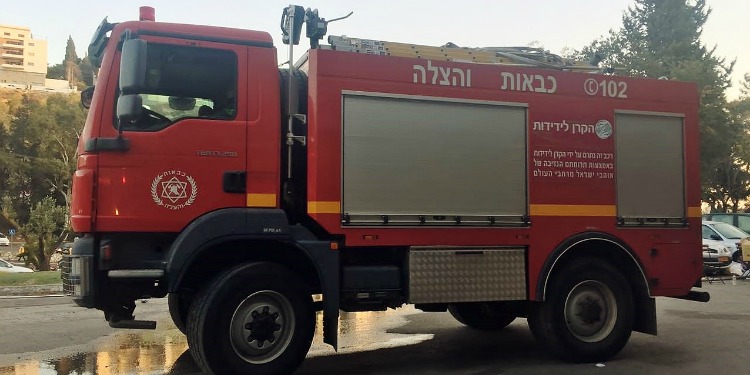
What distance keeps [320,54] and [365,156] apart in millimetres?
1017

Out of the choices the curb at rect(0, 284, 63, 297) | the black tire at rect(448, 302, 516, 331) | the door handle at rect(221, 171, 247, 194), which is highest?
the door handle at rect(221, 171, 247, 194)

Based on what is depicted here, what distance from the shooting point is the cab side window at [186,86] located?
17.6ft

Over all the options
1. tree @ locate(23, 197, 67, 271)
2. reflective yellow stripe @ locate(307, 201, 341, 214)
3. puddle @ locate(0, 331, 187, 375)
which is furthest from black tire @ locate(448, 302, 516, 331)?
tree @ locate(23, 197, 67, 271)

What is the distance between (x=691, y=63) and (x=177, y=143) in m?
35.3

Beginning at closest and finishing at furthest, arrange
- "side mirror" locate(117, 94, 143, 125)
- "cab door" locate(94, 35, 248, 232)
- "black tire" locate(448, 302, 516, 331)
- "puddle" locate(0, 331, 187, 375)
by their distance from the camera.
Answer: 1. "side mirror" locate(117, 94, 143, 125)
2. "cab door" locate(94, 35, 248, 232)
3. "puddle" locate(0, 331, 187, 375)
4. "black tire" locate(448, 302, 516, 331)

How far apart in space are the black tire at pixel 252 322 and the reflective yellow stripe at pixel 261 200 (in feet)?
1.74

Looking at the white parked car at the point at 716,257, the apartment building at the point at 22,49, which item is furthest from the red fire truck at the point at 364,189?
the apartment building at the point at 22,49

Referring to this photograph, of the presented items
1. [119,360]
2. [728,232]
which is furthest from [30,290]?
Answer: [728,232]

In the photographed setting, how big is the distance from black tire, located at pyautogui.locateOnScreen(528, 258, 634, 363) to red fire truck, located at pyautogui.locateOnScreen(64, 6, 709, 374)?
0.07 ft

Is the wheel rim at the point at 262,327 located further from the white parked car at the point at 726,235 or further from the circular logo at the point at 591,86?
the white parked car at the point at 726,235

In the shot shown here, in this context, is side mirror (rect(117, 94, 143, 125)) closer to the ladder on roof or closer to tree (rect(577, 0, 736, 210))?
the ladder on roof

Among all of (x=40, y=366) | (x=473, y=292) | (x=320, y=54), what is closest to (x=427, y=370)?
(x=473, y=292)

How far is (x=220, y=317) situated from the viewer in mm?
5270

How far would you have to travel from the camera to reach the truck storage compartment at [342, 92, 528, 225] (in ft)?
19.2
